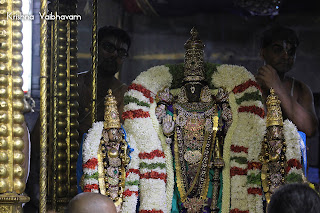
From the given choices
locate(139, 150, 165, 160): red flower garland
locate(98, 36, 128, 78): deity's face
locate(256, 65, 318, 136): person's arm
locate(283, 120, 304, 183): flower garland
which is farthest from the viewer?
locate(98, 36, 128, 78): deity's face

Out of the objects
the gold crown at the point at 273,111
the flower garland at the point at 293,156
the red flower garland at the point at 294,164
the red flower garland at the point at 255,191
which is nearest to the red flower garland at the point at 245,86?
the gold crown at the point at 273,111

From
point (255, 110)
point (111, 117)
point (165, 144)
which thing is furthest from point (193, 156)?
point (111, 117)

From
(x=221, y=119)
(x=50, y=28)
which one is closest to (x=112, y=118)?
(x=221, y=119)

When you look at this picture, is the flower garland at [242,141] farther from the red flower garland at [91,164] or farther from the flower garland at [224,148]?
the red flower garland at [91,164]

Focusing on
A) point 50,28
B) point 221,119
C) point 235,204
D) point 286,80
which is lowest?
point 235,204

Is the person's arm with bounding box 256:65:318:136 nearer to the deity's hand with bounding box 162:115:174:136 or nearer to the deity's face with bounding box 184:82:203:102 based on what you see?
the deity's face with bounding box 184:82:203:102

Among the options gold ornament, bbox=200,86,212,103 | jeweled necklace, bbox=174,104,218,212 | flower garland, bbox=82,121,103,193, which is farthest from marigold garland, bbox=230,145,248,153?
flower garland, bbox=82,121,103,193

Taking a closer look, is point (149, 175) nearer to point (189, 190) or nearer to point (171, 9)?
point (189, 190)

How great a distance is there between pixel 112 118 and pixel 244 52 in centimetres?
159

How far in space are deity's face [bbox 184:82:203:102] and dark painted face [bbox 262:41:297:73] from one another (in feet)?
2.54

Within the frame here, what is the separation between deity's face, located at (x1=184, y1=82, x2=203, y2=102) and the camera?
506 cm

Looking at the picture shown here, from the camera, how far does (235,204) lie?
478 cm

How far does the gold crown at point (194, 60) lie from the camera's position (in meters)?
5.04

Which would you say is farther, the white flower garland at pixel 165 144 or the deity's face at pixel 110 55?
the deity's face at pixel 110 55
